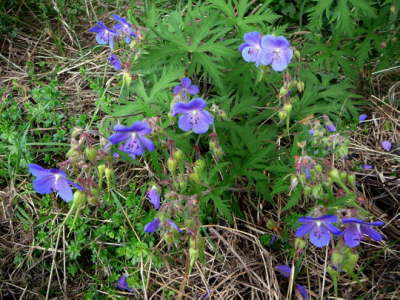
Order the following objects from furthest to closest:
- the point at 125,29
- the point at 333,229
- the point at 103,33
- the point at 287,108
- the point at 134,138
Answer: the point at 103,33, the point at 125,29, the point at 287,108, the point at 134,138, the point at 333,229

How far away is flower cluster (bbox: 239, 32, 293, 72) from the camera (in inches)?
74.1

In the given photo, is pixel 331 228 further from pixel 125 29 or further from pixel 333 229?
pixel 125 29

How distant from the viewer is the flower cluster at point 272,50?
188 cm

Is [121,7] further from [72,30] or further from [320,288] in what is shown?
[320,288]

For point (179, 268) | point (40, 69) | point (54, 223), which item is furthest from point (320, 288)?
point (40, 69)

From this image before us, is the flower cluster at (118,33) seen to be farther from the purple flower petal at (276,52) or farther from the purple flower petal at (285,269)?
the purple flower petal at (285,269)

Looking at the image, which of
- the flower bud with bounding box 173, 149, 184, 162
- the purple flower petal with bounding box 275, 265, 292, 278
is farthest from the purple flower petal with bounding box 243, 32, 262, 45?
the purple flower petal with bounding box 275, 265, 292, 278

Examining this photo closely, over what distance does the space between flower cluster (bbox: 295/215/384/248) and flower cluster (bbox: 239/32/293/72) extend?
66 centimetres

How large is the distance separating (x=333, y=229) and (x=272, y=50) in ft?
2.59

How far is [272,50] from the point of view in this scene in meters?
1.92

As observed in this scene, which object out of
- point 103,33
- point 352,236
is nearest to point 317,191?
point 352,236

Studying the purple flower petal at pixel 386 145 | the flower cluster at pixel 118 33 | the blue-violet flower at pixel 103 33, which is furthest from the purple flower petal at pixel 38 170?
the purple flower petal at pixel 386 145

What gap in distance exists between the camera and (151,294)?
2232 millimetres

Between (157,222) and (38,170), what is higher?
(38,170)
